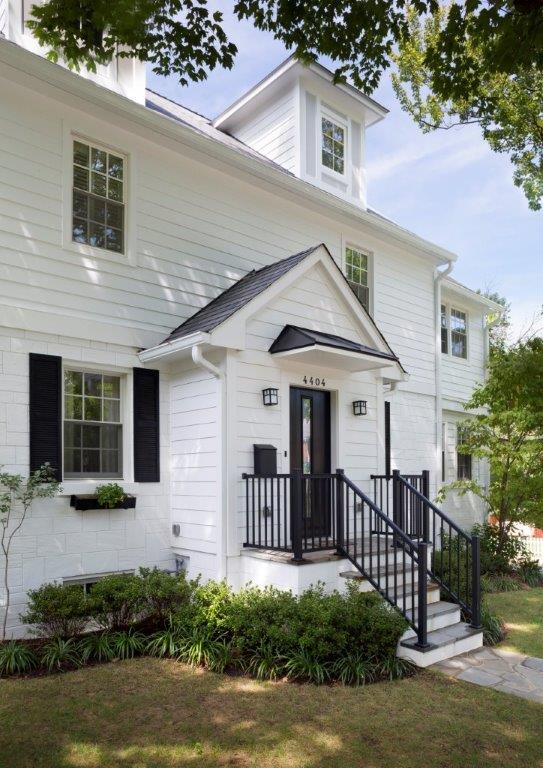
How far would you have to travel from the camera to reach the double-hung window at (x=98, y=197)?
7.16 meters

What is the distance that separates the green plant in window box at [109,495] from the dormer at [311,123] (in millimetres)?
6215

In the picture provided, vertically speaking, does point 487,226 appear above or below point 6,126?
above

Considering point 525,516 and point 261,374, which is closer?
point 261,374

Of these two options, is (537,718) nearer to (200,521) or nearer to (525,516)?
(200,521)

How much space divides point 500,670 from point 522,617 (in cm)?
242

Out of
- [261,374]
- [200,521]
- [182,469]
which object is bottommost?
[200,521]

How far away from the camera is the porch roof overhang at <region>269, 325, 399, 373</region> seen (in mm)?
7312

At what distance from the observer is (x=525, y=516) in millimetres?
11445

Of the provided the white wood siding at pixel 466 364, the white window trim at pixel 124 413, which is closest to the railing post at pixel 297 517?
the white window trim at pixel 124 413

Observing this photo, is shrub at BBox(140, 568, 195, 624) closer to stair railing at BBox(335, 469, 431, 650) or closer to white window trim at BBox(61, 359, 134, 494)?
white window trim at BBox(61, 359, 134, 494)

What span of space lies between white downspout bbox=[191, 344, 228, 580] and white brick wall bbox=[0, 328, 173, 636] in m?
1.00

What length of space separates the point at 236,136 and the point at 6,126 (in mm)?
6179

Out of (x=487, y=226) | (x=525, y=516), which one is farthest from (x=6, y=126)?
(x=487, y=226)

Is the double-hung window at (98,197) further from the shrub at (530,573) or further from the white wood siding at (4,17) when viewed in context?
the shrub at (530,573)
